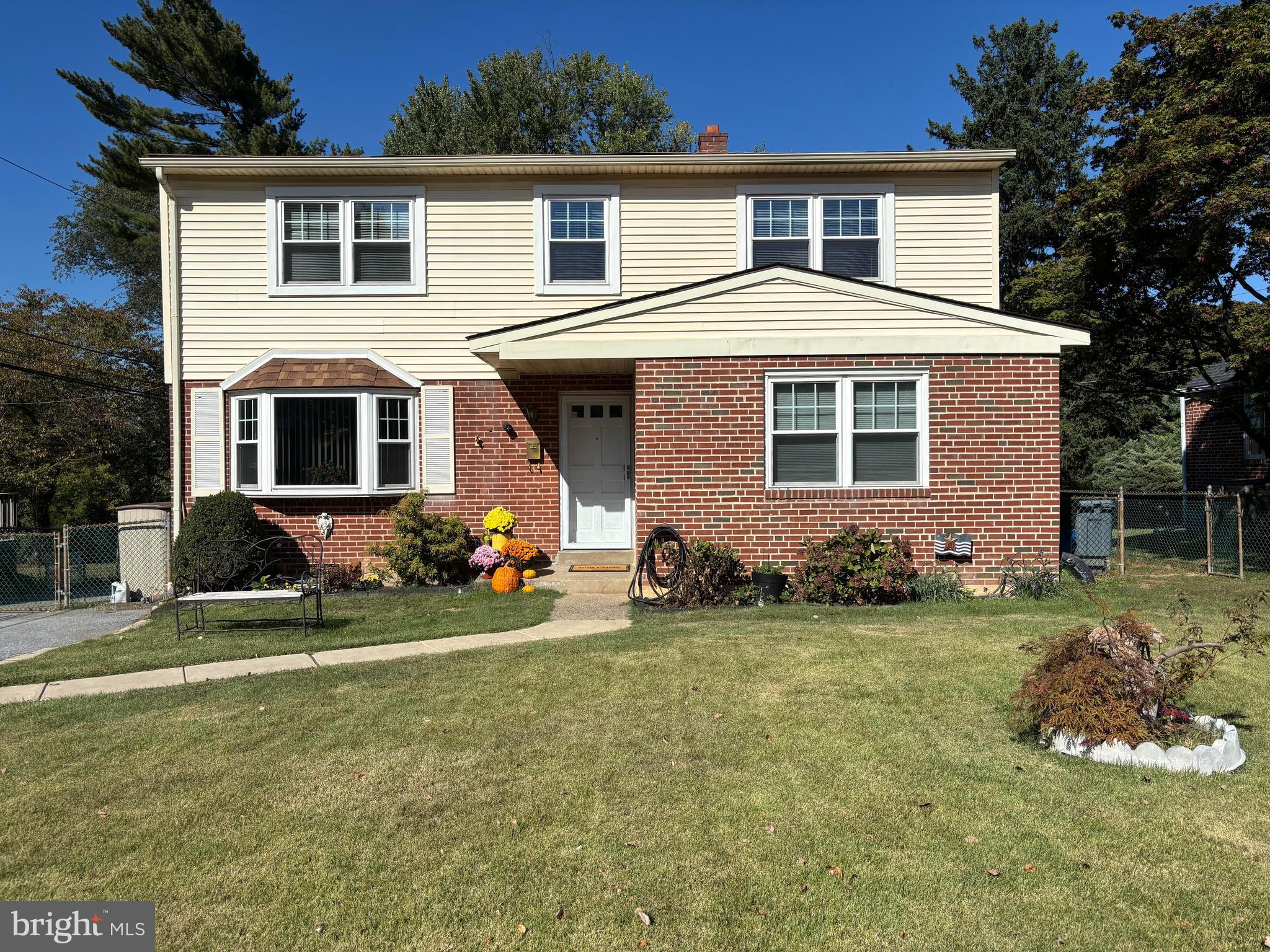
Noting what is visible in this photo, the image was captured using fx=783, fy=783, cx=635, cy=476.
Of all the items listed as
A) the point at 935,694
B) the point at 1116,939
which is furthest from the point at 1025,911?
the point at 935,694

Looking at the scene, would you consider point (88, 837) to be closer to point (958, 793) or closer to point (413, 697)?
point (413, 697)

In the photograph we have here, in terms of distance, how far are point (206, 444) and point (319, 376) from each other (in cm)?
204

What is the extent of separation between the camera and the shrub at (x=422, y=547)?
422 inches

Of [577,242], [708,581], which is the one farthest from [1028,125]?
[708,581]

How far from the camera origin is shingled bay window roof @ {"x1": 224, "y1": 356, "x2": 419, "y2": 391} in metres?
11.0

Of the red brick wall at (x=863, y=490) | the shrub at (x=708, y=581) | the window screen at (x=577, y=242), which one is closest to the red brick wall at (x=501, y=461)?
the window screen at (x=577, y=242)

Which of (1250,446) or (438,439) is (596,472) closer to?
(438,439)

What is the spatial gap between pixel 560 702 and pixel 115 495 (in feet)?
68.7

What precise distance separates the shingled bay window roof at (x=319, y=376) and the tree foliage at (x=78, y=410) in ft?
35.2

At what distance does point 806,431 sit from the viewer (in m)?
9.73

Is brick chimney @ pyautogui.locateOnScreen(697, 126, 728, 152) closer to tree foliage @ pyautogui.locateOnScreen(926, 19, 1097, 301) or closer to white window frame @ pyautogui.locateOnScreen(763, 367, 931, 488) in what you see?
white window frame @ pyautogui.locateOnScreen(763, 367, 931, 488)

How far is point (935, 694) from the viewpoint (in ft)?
18.1

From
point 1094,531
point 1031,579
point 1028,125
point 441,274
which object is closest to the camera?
point 1031,579

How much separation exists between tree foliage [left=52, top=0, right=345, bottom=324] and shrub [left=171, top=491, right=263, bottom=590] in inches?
582
